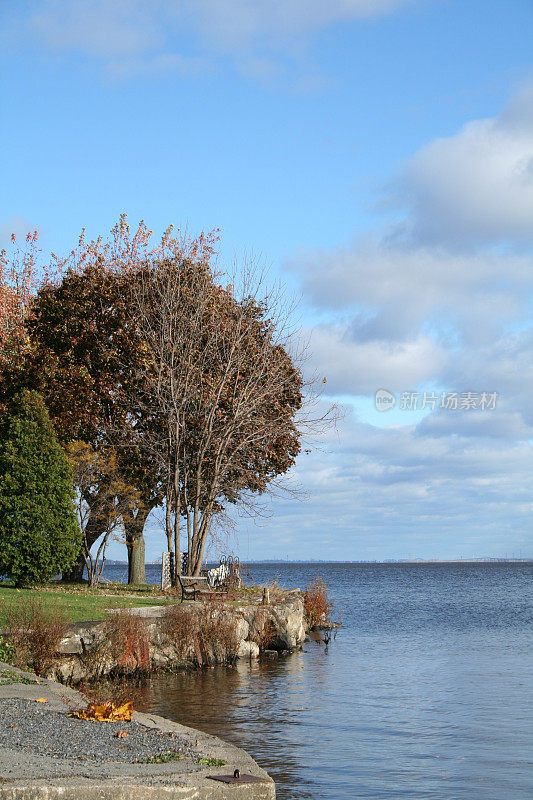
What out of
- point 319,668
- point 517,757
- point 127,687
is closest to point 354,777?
point 517,757

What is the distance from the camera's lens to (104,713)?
1037cm

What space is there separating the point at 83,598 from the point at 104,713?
12.1 m

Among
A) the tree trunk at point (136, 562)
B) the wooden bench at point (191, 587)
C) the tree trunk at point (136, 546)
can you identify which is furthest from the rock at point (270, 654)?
the tree trunk at point (136, 562)

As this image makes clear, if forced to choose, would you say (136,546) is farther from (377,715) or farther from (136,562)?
(377,715)

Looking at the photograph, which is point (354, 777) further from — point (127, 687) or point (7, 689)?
point (127, 687)

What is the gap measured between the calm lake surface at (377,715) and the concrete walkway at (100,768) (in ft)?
5.71

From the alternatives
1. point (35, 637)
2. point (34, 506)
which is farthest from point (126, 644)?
point (34, 506)

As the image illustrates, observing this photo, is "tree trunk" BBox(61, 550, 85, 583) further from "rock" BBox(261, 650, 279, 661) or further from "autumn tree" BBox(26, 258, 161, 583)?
"rock" BBox(261, 650, 279, 661)

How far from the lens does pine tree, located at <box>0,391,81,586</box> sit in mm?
23391

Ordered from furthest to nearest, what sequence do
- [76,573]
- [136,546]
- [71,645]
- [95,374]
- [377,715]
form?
[136,546]
[76,573]
[95,374]
[71,645]
[377,715]

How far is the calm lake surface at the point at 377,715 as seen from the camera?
36.3 feet

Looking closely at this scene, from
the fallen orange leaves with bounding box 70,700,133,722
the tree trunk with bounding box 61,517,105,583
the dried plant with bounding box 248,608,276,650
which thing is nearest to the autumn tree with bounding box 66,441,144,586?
the tree trunk with bounding box 61,517,105,583

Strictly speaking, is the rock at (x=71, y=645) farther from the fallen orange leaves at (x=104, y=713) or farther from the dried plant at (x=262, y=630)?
the dried plant at (x=262, y=630)

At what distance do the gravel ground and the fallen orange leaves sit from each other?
15 cm
